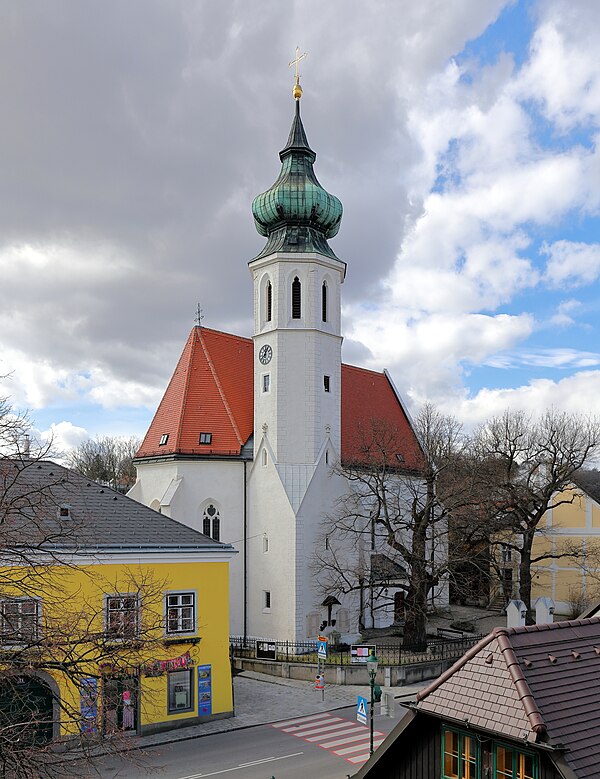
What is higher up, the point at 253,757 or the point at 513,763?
the point at 513,763

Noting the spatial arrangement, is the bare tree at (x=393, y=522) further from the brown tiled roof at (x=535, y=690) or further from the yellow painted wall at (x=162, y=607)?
the brown tiled roof at (x=535, y=690)

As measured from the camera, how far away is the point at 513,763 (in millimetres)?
8422

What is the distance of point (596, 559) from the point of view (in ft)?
121

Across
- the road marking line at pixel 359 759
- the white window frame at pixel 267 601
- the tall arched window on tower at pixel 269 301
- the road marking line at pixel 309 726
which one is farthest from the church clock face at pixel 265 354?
the road marking line at pixel 359 759

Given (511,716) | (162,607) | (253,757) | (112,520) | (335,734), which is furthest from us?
(112,520)

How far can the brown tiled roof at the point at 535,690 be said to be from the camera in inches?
316

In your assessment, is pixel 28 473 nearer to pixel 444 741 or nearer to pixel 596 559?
pixel 444 741

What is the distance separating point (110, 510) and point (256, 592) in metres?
12.2

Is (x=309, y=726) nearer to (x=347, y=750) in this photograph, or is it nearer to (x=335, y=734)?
(x=335, y=734)

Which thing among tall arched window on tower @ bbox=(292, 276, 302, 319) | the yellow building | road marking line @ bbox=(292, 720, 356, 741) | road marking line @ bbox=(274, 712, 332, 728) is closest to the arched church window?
tall arched window on tower @ bbox=(292, 276, 302, 319)

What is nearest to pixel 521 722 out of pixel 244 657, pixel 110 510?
pixel 110 510

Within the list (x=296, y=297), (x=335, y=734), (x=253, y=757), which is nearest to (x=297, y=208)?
(x=296, y=297)

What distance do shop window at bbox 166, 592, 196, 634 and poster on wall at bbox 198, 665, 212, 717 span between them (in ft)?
3.94

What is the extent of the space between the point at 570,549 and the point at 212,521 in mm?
18834
